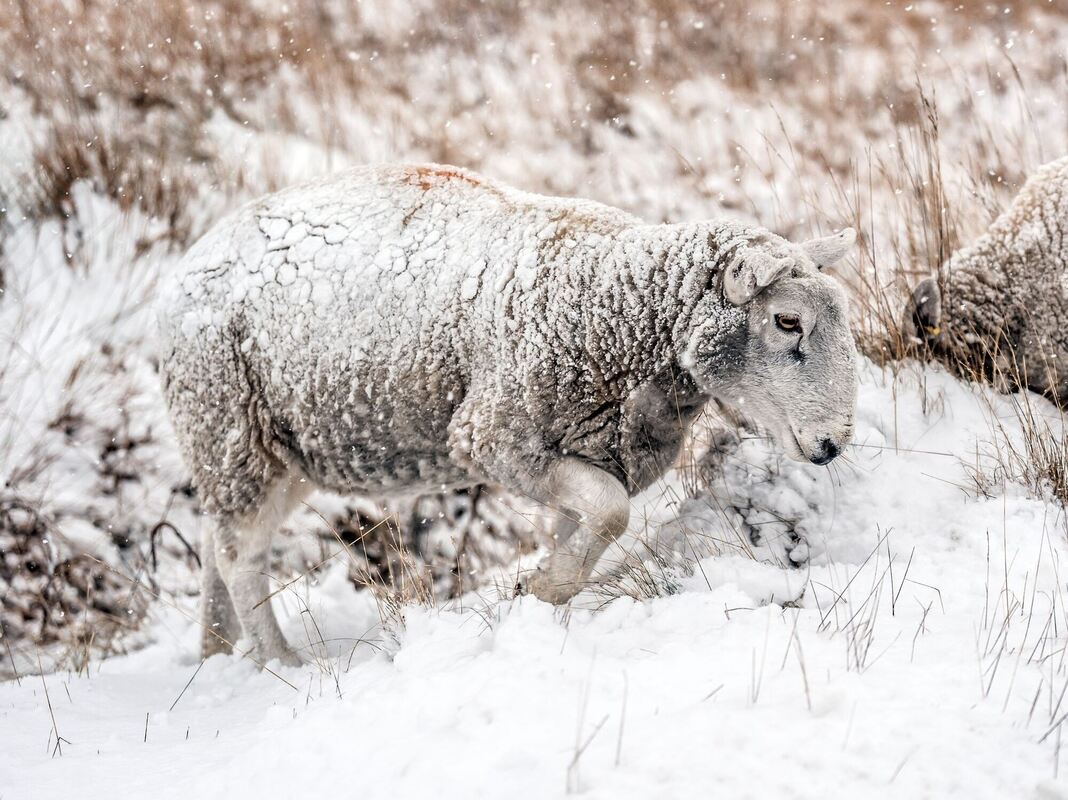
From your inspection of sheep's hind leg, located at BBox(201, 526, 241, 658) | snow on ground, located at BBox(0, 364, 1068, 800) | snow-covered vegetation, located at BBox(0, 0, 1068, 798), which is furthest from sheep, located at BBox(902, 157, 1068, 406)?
sheep's hind leg, located at BBox(201, 526, 241, 658)

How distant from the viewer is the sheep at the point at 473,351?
3.37m

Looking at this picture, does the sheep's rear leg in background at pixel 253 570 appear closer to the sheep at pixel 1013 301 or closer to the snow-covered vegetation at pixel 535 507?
the snow-covered vegetation at pixel 535 507

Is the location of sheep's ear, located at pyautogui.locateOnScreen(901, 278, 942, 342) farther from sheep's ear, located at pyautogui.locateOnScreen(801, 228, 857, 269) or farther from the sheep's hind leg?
the sheep's hind leg

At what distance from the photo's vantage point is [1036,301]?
14.8ft

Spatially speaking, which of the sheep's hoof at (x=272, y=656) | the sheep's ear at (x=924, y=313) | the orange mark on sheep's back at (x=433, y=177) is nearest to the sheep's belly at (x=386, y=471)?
the sheep's hoof at (x=272, y=656)

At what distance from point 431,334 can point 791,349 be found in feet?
4.46

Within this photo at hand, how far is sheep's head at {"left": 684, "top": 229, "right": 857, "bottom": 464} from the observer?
10.8 feet

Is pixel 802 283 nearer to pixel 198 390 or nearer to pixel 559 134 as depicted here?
pixel 198 390

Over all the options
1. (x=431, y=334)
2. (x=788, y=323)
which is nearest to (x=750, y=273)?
(x=788, y=323)

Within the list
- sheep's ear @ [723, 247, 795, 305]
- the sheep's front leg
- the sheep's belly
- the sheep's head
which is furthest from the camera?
the sheep's belly

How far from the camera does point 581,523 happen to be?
3436 mm

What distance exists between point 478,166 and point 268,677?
572cm

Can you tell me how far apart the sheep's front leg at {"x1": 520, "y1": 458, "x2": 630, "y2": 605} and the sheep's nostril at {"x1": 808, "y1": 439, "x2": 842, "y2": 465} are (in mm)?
680

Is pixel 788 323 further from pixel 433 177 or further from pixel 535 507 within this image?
pixel 535 507
